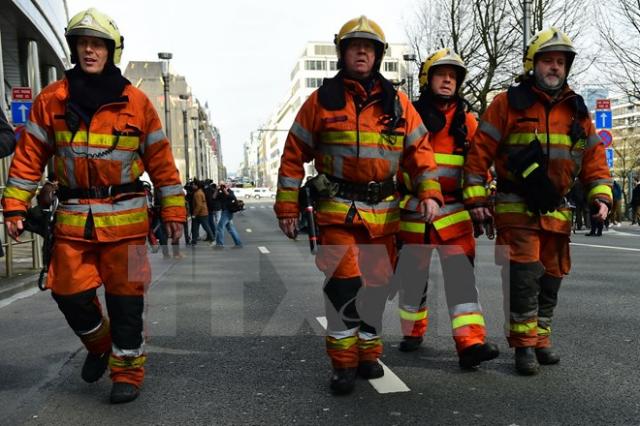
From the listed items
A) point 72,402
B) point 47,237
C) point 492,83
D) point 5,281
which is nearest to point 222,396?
point 72,402

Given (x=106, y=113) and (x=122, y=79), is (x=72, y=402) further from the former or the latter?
(x=122, y=79)

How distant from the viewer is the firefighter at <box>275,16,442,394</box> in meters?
3.78

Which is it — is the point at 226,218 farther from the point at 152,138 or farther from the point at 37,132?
the point at 37,132

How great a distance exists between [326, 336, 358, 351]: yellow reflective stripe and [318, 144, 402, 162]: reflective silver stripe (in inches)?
43.5

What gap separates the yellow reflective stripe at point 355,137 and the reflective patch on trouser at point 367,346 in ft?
3.95

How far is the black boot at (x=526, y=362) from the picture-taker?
3.91 metres

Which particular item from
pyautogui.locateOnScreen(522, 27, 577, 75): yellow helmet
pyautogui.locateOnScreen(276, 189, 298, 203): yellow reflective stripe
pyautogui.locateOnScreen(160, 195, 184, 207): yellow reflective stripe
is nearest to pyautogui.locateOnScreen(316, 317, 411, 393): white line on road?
pyautogui.locateOnScreen(276, 189, 298, 203): yellow reflective stripe

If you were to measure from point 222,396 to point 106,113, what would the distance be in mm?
1790

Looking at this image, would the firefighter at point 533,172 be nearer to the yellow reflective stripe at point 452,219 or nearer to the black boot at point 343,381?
the yellow reflective stripe at point 452,219

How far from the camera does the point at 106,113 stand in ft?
12.0

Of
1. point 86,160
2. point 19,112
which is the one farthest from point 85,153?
point 19,112

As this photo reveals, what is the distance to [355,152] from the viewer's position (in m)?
3.80

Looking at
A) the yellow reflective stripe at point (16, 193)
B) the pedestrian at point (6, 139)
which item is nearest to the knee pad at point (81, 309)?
the yellow reflective stripe at point (16, 193)

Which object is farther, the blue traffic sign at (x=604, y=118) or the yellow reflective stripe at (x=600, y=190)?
the blue traffic sign at (x=604, y=118)
